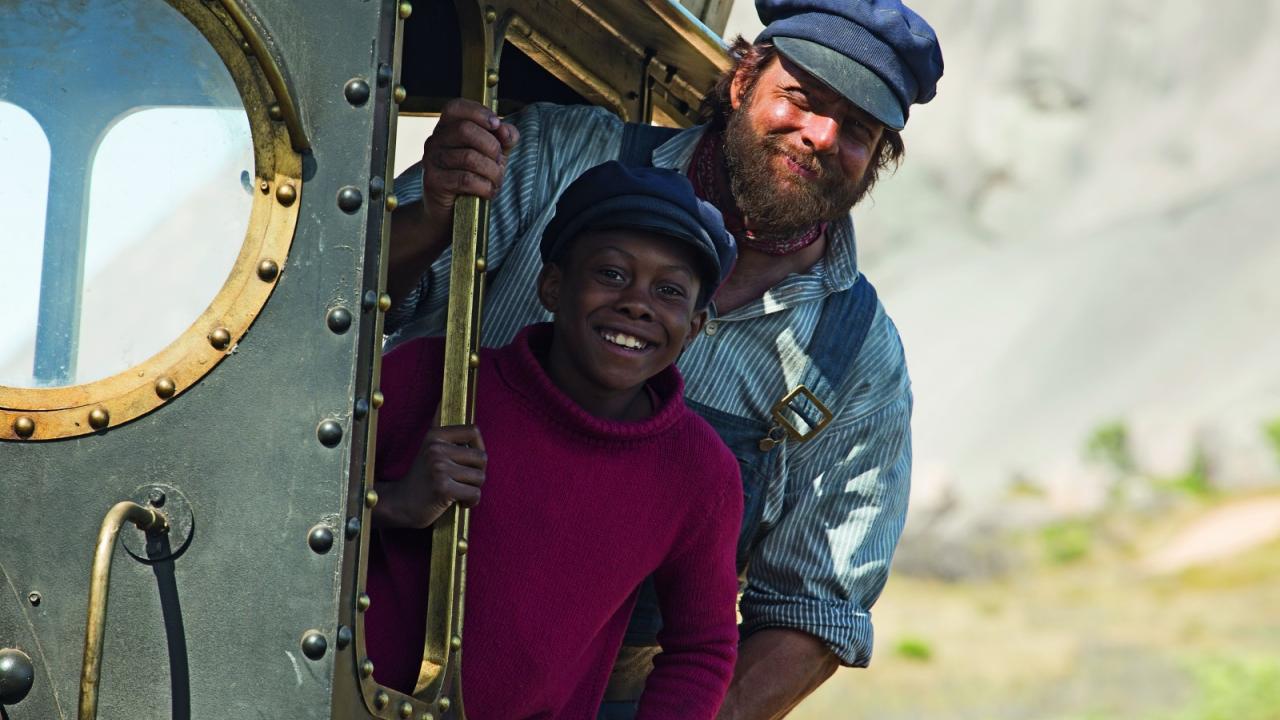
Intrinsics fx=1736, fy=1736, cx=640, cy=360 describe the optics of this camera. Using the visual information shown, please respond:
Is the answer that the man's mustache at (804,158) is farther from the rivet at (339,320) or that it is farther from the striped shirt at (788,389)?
the rivet at (339,320)

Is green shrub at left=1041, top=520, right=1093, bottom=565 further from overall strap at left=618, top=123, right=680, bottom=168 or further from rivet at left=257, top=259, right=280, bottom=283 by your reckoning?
rivet at left=257, top=259, right=280, bottom=283

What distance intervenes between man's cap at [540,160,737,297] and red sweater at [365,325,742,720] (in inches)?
6.8

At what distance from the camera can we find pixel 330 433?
189 centimetres

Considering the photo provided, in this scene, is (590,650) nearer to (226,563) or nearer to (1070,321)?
(226,563)

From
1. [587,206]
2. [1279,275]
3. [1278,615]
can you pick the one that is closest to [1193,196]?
[1279,275]

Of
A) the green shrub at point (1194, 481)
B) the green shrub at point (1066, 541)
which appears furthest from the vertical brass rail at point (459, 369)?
the green shrub at point (1194, 481)

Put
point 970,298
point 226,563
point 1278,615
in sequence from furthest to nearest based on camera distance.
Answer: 1. point 970,298
2. point 1278,615
3. point 226,563

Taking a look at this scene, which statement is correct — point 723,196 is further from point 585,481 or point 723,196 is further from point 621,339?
point 585,481

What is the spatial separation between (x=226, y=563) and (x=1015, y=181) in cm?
2550

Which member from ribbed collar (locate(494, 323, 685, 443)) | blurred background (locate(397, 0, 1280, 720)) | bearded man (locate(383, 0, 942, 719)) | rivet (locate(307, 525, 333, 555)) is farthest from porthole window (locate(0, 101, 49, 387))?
blurred background (locate(397, 0, 1280, 720))

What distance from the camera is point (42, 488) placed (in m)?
1.91

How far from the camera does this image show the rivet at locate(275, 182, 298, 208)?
192 cm

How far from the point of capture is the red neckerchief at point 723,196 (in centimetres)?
302

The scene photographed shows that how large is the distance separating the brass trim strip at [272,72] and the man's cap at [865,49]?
1256 mm
